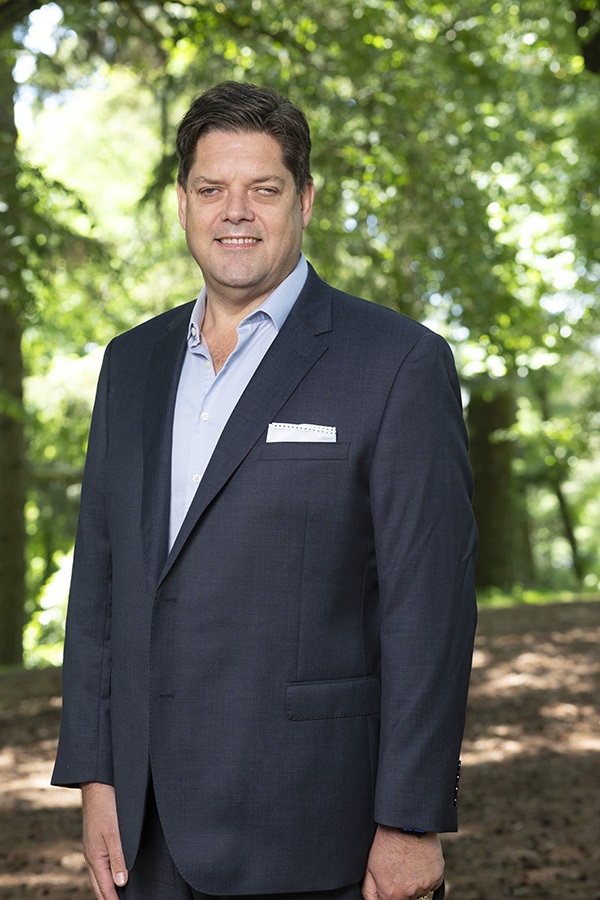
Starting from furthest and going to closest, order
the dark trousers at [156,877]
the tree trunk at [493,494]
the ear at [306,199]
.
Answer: the tree trunk at [493,494], the ear at [306,199], the dark trousers at [156,877]

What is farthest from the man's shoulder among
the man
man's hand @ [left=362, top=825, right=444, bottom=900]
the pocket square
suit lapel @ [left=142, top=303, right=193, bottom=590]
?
man's hand @ [left=362, top=825, right=444, bottom=900]

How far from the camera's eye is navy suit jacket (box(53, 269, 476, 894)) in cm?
226

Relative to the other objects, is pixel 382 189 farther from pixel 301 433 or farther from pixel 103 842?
pixel 103 842

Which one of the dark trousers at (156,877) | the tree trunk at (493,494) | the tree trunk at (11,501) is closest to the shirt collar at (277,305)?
the dark trousers at (156,877)

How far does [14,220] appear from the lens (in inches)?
290

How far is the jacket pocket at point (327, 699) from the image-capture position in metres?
2.27

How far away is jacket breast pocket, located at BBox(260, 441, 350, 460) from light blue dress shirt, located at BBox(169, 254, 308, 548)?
0.55 feet

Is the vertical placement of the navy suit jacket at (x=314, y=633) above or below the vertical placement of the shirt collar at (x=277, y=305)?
below

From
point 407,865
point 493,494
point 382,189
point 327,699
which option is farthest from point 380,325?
point 493,494

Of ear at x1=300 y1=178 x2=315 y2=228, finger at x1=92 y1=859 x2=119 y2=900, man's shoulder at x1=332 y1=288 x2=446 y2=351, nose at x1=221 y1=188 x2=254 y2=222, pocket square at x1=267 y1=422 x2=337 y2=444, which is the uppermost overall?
ear at x1=300 y1=178 x2=315 y2=228

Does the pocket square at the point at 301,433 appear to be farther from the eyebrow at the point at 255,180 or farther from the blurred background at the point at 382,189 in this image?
the blurred background at the point at 382,189

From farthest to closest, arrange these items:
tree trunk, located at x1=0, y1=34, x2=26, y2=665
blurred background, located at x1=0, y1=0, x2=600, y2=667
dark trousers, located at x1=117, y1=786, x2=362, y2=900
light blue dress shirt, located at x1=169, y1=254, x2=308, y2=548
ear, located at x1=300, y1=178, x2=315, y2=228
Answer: tree trunk, located at x1=0, y1=34, x2=26, y2=665, blurred background, located at x1=0, y1=0, x2=600, y2=667, ear, located at x1=300, y1=178, x2=315, y2=228, light blue dress shirt, located at x1=169, y1=254, x2=308, y2=548, dark trousers, located at x1=117, y1=786, x2=362, y2=900

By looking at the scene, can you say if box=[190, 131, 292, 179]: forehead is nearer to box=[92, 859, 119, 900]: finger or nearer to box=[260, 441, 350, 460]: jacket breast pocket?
box=[260, 441, 350, 460]: jacket breast pocket

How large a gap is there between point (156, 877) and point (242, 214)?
1421 mm
